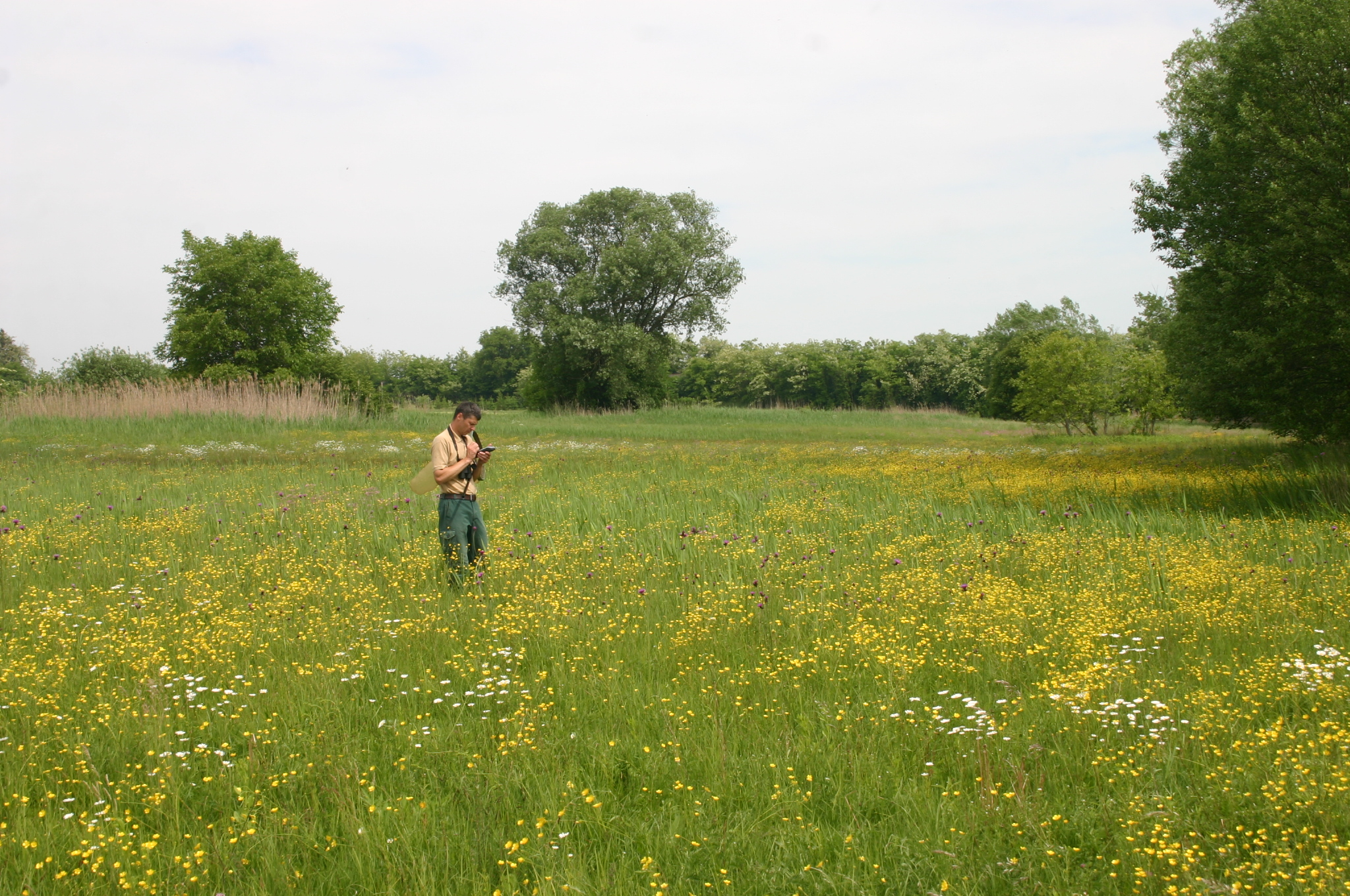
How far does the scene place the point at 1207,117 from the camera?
12.6 metres

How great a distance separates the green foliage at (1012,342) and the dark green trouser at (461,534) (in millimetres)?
30942

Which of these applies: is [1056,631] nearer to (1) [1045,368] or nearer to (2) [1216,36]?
(2) [1216,36]

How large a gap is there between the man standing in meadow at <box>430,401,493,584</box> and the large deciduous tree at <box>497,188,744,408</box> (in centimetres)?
4144

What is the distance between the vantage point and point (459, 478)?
24.0ft

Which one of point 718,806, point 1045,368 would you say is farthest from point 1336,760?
point 1045,368

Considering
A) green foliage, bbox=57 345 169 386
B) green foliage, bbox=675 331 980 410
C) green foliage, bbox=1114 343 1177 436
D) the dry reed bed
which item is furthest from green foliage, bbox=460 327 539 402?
green foliage, bbox=1114 343 1177 436

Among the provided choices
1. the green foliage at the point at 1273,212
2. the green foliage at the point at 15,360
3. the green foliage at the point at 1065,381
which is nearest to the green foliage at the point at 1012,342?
the green foliage at the point at 1065,381

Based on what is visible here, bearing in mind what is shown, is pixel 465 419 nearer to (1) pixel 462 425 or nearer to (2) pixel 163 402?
(1) pixel 462 425

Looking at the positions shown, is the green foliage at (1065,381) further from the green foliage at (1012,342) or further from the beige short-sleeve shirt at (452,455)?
the beige short-sleeve shirt at (452,455)

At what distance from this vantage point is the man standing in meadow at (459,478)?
283 inches

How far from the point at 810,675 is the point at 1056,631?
1961 mm

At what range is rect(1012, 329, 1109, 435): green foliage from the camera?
3284 centimetres

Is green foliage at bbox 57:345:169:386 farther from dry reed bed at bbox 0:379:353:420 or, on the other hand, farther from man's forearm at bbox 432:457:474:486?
man's forearm at bbox 432:457:474:486

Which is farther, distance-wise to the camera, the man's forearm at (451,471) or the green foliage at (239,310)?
the green foliage at (239,310)
